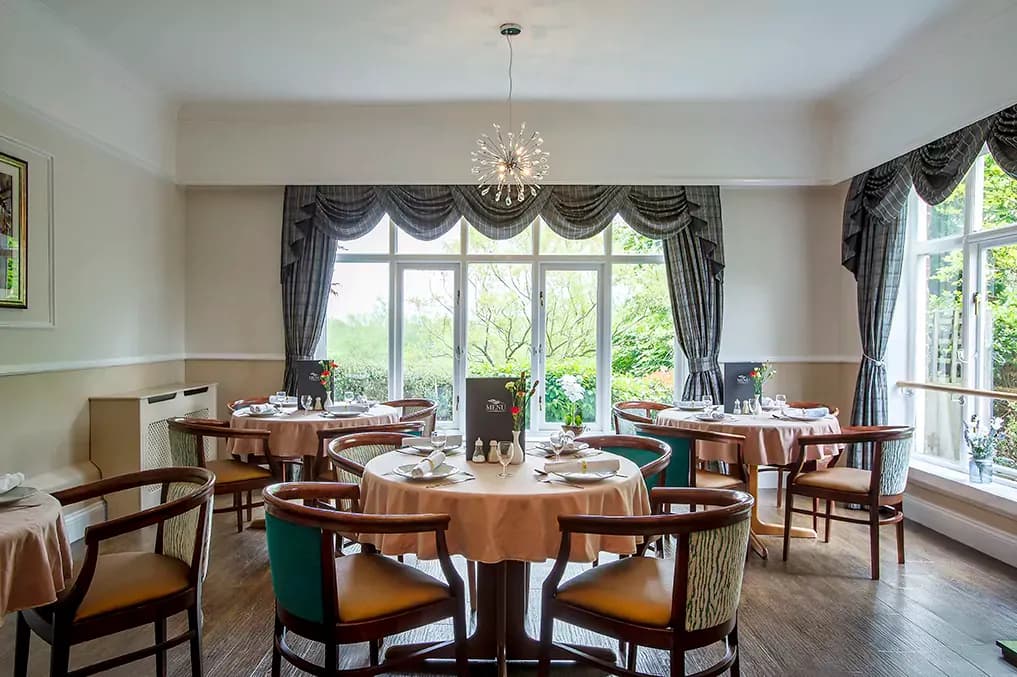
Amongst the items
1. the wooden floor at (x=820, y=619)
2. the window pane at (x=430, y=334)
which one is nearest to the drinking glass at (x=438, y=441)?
the wooden floor at (x=820, y=619)

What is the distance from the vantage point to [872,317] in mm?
5672

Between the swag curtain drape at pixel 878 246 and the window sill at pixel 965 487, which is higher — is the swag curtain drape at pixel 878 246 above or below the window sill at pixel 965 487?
above

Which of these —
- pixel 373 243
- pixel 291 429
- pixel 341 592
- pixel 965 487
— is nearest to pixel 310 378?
pixel 291 429

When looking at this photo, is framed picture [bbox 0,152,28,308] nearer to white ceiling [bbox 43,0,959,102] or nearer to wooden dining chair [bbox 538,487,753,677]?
white ceiling [bbox 43,0,959,102]

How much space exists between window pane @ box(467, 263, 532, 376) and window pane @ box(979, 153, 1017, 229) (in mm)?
3837

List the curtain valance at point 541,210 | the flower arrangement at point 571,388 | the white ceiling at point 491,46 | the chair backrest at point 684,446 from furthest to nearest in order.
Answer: the curtain valance at point 541,210, the flower arrangement at point 571,388, the white ceiling at point 491,46, the chair backrest at point 684,446

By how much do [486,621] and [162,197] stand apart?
5.20m

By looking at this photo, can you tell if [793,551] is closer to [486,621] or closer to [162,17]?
[486,621]

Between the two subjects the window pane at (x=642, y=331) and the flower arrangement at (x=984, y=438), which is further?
the window pane at (x=642, y=331)

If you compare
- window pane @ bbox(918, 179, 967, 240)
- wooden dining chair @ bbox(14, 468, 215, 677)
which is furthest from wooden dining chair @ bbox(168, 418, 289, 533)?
window pane @ bbox(918, 179, 967, 240)

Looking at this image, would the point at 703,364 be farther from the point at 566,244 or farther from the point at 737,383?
the point at 566,244

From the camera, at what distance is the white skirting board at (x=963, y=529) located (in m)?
4.37

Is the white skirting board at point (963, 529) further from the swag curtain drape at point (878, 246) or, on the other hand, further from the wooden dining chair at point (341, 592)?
the wooden dining chair at point (341, 592)

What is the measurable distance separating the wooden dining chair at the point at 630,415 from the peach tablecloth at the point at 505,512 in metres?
1.84
